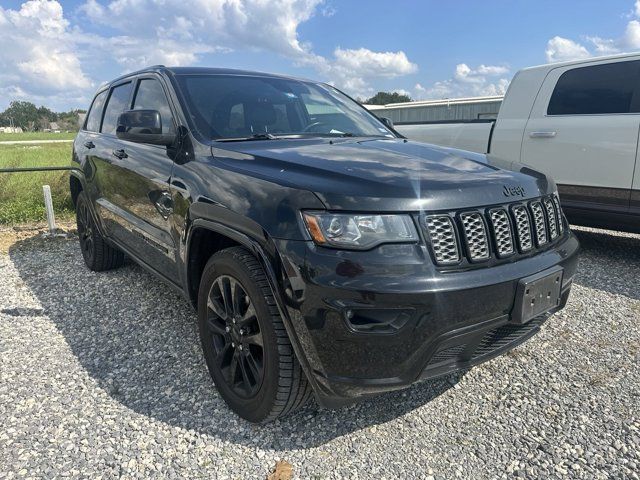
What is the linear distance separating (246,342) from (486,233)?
3.94 ft

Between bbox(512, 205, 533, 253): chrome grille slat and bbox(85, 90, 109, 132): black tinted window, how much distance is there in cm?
389

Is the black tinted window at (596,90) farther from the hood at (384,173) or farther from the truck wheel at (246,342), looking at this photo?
the truck wheel at (246,342)

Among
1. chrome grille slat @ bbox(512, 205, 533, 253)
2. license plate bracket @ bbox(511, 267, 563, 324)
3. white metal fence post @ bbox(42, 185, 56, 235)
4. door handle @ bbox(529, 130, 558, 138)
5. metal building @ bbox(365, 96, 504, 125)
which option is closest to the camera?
license plate bracket @ bbox(511, 267, 563, 324)

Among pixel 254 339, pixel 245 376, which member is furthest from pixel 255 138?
pixel 245 376

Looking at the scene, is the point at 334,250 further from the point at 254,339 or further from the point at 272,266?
the point at 254,339

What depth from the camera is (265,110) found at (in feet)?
10.7

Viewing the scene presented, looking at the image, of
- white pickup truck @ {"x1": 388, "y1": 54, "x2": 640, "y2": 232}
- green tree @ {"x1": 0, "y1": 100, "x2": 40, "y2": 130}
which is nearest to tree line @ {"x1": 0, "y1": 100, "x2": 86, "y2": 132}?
green tree @ {"x1": 0, "y1": 100, "x2": 40, "y2": 130}

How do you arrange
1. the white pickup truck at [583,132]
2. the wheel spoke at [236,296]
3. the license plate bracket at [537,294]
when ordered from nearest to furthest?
the license plate bracket at [537,294], the wheel spoke at [236,296], the white pickup truck at [583,132]

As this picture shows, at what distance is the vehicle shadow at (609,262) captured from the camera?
4422 mm

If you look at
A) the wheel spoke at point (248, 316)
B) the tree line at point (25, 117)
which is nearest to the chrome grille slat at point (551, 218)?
the wheel spoke at point (248, 316)

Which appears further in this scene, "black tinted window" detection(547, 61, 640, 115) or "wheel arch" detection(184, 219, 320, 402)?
→ "black tinted window" detection(547, 61, 640, 115)

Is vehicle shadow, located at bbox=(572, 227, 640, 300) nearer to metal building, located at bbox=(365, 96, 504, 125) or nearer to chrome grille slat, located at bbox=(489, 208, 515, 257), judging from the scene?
chrome grille slat, located at bbox=(489, 208, 515, 257)

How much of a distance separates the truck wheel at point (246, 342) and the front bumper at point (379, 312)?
15 cm

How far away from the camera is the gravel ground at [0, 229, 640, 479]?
2223 mm
